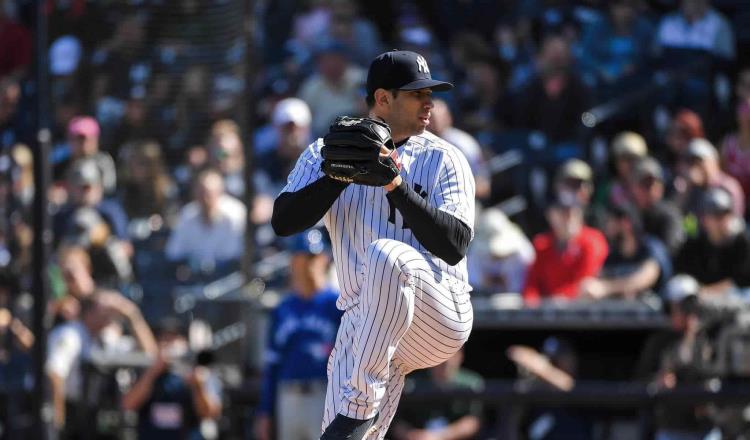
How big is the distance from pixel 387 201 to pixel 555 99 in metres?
5.51

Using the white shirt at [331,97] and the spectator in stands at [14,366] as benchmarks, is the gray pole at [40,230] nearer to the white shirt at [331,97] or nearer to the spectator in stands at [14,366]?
the spectator in stands at [14,366]

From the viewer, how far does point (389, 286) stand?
4328mm

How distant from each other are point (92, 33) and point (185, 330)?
8.07 feet

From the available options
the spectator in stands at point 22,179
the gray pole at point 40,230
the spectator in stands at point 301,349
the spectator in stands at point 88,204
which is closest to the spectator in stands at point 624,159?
the spectator in stands at point 301,349

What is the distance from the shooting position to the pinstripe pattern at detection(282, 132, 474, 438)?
4367 mm

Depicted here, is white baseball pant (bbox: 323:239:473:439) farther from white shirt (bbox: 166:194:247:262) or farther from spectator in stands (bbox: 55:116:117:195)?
spectator in stands (bbox: 55:116:117:195)

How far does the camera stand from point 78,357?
8.76 meters

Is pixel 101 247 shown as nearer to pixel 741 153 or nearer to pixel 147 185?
pixel 147 185

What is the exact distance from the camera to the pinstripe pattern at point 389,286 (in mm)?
4367

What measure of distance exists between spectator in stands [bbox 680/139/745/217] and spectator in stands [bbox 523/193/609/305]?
600 millimetres

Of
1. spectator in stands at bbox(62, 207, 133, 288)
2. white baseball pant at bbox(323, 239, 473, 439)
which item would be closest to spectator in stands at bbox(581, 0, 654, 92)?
spectator in stands at bbox(62, 207, 133, 288)

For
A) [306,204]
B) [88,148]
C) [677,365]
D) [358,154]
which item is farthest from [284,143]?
[358,154]

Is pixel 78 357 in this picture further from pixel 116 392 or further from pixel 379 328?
pixel 379 328

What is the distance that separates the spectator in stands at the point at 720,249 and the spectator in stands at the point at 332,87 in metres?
2.80
